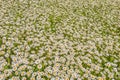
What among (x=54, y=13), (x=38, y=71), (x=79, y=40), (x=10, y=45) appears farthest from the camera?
(x=54, y=13)

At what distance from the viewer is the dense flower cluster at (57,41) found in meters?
7.53

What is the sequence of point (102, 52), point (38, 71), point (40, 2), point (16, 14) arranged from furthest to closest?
point (40, 2) < point (16, 14) < point (102, 52) < point (38, 71)

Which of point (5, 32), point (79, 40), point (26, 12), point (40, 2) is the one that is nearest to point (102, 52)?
point (79, 40)

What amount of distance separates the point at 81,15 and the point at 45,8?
2126mm

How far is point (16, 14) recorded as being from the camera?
12.0 metres

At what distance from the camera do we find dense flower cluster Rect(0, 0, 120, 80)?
7.53m

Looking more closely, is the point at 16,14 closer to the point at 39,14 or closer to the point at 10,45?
the point at 39,14

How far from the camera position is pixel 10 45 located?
28.4 ft

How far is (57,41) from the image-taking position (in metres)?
9.59

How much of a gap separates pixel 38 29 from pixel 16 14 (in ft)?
7.00

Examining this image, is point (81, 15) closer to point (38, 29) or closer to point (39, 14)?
point (39, 14)

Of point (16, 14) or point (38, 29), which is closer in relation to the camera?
point (38, 29)

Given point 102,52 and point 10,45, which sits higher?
point 10,45

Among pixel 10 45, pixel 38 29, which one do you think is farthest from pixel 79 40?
pixel 10 45
